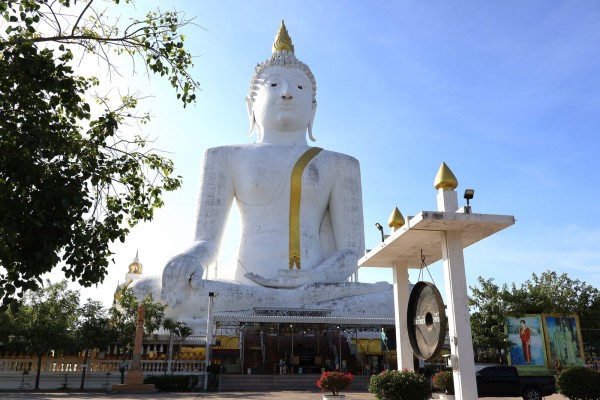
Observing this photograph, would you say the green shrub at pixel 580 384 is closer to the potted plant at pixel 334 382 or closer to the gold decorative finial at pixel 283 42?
the potted plant at pixel 334 382

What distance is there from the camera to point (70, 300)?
18.6 meters

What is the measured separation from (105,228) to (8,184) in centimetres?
127

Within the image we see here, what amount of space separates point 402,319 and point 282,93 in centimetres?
1458

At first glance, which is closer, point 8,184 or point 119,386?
point 8,184

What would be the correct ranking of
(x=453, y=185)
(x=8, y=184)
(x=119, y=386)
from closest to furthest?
(x=8, y=184) < (x=453, y=185) < (x=119, y=386)

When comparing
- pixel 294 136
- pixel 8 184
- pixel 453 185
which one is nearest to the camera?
pixel 8 184

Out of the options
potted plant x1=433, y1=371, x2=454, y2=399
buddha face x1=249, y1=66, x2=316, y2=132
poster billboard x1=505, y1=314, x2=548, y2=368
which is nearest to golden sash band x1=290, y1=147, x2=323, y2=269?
buddha face x1=249, y1=66, x2=316, y2=132

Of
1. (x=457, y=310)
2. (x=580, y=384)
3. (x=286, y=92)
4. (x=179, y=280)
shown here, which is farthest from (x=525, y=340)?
(x=457, y=310)

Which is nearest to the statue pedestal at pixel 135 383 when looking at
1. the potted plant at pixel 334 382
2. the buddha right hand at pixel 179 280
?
the buddha right hand at pixel 179 280

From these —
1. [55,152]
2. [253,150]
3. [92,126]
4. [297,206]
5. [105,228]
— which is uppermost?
[253,150]

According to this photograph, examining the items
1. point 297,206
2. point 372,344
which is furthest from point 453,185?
point 297,206

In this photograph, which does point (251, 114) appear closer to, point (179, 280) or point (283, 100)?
point (283, 100)

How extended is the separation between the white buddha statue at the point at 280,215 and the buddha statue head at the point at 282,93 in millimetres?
42

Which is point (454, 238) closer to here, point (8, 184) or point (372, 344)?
point (8, 184)
